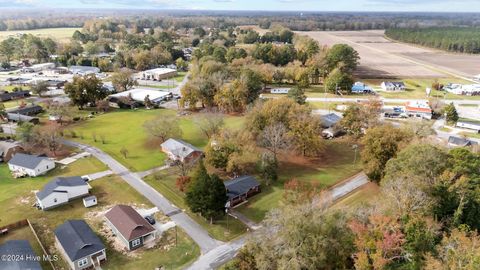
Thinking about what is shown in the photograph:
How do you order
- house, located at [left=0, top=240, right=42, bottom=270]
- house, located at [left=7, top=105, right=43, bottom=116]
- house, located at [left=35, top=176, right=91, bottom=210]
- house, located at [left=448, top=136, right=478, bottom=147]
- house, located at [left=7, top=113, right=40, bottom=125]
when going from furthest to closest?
house, located at [left=7, top=105, right=43, bottom=116] → house, located at [left=7, top=113, right=40, bottom=125] → house, located at [left=448, top=136, right=478, bottom=147] → house, located at [left=35, top=176, right=91, bottom=210] → house, located at [left=0, top=240, right=42, bottom=270]

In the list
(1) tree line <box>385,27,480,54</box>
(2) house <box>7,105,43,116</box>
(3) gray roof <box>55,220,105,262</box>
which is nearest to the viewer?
(3) gray roof <box>55,220,105,262</box>

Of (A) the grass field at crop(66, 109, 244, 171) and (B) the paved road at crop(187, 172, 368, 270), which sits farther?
(A) the grass field at crop(66, 109, 244, 171)

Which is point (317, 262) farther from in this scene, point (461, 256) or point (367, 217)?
point (461, 256)

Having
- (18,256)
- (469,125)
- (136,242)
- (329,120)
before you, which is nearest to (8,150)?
(18,256)

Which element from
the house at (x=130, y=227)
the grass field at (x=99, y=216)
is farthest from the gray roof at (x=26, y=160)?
the house at (x=130, y=227)

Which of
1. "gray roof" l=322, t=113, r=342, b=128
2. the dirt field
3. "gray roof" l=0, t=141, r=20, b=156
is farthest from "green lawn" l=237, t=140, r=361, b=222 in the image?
the dirt field

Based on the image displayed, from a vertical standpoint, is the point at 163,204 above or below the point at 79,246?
below

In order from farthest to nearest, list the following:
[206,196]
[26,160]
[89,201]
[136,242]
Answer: [26,160], [89,201], [206,196], [136,242]

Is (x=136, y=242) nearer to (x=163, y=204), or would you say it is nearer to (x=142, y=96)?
(x=163, y=204)

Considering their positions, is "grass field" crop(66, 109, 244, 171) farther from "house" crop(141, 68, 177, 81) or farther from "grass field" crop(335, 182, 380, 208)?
"house" crop(141, 68, 177, 81)
